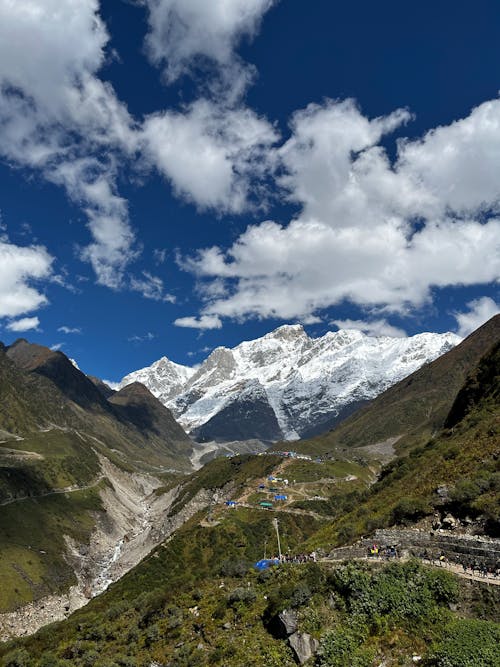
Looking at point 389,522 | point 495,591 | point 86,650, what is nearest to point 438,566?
point 495,591

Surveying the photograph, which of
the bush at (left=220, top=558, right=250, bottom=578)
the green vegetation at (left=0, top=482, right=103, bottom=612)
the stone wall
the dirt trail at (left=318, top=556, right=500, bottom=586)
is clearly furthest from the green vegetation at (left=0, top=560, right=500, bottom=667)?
the green vegetation at (left=0, top=482, right=103, bottom=612)

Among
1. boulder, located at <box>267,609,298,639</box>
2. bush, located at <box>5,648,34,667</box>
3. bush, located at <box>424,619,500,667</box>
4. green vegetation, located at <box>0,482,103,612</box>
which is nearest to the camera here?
bush, located at <box>424,619,500,667</box>

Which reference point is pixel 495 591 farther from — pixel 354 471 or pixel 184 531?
pixel 354 471

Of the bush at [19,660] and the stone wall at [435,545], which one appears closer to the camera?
the stone wall at [435,545]

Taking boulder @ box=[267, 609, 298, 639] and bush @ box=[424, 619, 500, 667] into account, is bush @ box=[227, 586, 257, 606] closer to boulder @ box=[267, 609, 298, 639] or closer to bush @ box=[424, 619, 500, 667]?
boulder @ box=[267, 609, 298, 639]

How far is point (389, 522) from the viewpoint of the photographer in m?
51.4

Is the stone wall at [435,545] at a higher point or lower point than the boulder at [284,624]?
lower

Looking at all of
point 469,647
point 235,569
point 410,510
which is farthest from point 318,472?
point 469,647

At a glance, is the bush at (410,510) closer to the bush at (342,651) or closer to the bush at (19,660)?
the bush at (342,651)

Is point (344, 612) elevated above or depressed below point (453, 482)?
above

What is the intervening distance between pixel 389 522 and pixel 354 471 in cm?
14751

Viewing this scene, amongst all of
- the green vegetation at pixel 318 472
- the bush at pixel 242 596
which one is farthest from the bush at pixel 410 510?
the green vegetation at pixel 318 472

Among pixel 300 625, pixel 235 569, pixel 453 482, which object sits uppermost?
pixel 235 569

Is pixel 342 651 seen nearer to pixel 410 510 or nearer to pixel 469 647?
pixel 469 647
